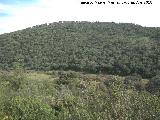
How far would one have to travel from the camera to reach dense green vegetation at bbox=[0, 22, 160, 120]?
11.5 metres

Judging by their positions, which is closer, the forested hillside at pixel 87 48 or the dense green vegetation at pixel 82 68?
the dense green vegetation at pixel 82 68

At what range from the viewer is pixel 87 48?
9888cm

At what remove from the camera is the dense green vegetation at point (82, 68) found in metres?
11.5

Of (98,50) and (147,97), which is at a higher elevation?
(147,97)

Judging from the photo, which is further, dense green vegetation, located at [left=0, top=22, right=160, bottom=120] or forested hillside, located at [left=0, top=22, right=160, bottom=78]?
forested hillside, located at [left=0, top=22, right=160, bottom=78]

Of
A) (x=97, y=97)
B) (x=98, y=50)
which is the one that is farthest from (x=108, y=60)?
(x=97, y=97)

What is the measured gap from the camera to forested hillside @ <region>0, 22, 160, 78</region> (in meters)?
80.8

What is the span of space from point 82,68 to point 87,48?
16.4 metres

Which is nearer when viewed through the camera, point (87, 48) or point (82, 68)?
point (82, 68)

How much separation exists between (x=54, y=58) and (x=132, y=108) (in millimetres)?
83137

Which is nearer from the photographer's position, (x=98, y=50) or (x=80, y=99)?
(x=80, y=99)

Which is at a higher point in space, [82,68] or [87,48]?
Answer: [87,48]

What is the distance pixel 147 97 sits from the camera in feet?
37.4

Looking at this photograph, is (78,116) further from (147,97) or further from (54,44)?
(54,44)
